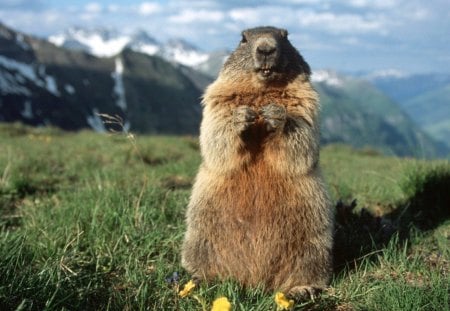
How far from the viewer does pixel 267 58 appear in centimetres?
376

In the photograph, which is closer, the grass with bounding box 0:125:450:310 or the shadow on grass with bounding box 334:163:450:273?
the grass with bounding box 0:125:450:310

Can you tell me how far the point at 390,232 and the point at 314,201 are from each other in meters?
1.30

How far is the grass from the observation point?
3113 mm

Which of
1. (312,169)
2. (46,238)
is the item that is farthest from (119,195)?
(312,169)

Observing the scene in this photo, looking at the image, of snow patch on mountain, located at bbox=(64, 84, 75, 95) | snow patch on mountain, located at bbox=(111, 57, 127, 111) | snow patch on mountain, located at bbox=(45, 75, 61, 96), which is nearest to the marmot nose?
snow patch on mountain, located at bbox=(45, 75, 61, 96)

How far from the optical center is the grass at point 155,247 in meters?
3.11

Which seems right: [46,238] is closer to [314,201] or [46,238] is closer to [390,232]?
[314,201]

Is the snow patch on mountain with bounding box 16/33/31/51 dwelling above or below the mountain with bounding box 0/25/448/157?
above


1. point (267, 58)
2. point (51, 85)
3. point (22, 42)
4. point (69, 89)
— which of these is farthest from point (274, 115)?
point (22, 42)

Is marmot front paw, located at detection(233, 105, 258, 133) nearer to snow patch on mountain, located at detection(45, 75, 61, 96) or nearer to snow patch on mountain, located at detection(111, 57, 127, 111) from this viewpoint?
snow patch on mountain, located at detection(45, 75, 61, 96)

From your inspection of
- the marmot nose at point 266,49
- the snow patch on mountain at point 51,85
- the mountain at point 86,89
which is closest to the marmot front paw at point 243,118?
the marmot nose at point 266,49

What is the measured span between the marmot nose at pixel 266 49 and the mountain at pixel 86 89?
10499 cm

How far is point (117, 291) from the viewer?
10.8 ft

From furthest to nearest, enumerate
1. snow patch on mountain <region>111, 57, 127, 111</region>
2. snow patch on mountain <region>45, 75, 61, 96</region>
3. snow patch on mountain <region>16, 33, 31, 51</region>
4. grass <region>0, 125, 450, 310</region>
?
snow patch on mountain <region>111, 57, 127, 111</region>, snow patch on mountain <region>16, 33, 31, 51</region>, snow patch on mountain <region>45, 75, 61, 96</region>, grass <region>0, 125, 450, 310</region>
